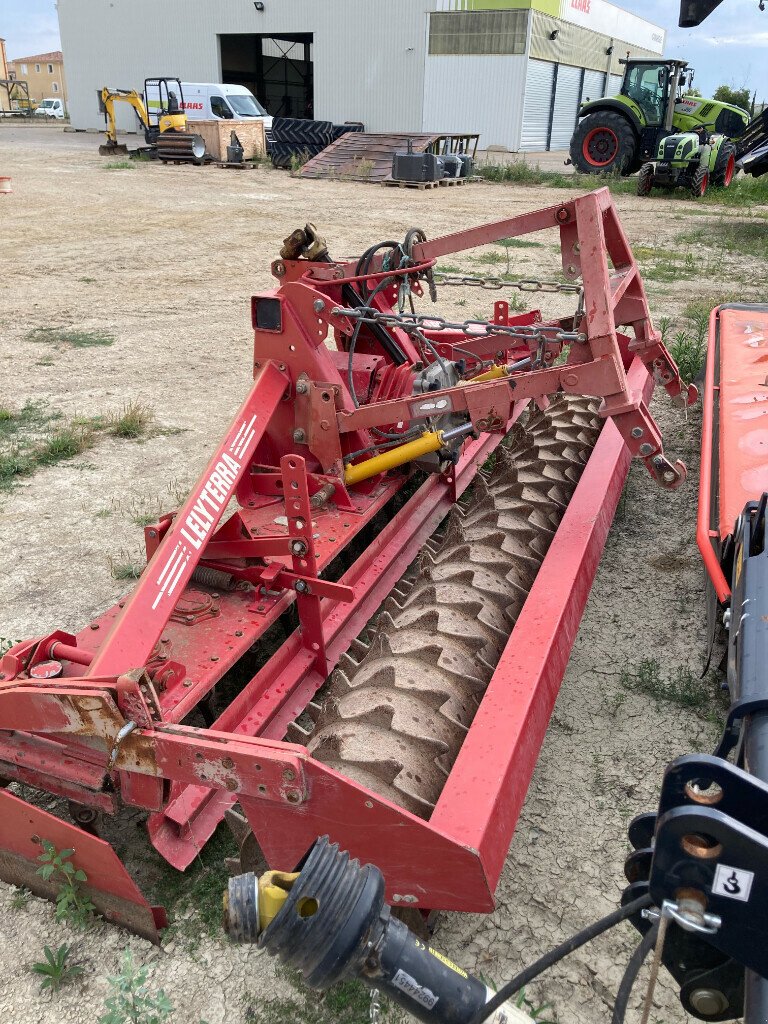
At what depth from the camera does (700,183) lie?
611 inches

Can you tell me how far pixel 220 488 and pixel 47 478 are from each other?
2490 mm

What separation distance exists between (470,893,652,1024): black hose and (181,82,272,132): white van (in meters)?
25.4

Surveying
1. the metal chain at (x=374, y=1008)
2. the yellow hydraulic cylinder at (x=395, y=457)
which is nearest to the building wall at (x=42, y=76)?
the yellow hydraulic cylinder at (x=395, y=457)

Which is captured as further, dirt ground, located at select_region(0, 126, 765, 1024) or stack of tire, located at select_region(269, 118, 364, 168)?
stack of tire, located at select_region(269, 118, 364, 168)

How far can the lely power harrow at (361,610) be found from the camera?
1836 millimetres

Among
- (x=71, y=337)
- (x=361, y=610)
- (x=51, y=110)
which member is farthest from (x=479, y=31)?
(x=51, y=110)

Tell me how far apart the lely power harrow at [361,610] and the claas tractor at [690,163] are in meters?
13.2

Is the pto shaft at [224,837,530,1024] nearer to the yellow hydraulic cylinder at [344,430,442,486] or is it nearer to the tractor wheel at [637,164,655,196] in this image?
the yellow hydraulic cylinder at [344,430,442,486]

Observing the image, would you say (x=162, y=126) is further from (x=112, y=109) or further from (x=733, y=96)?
(x=733, y=96)

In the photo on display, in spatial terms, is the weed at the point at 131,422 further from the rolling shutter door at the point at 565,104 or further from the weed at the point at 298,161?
the rolling shutter door at the point at 565,104

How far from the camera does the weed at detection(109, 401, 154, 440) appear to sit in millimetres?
5215

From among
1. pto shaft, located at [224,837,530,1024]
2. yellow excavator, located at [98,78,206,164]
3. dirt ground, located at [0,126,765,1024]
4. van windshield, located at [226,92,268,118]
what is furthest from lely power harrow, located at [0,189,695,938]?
van windshield, located at [226,92,268,118]

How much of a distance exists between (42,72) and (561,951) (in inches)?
4222

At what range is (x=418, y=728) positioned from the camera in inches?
85.3
